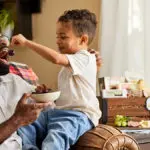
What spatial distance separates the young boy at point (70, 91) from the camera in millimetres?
1670

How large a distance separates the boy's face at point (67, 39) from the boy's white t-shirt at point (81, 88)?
0.19ft

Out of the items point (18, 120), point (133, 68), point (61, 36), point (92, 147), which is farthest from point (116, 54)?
point (18, 120)

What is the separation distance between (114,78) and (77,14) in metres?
0.60

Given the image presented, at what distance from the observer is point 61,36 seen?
1.89m

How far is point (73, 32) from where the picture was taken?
189 centimetres

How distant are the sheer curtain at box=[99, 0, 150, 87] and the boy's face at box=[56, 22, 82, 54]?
28.1 inches

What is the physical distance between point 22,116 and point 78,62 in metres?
0.43

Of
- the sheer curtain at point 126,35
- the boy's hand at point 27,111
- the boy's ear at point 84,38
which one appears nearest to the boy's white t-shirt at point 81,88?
the boy's ear at point 84,38

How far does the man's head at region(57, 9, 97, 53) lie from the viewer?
6.16 ft

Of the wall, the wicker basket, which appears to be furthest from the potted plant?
the wicker basket

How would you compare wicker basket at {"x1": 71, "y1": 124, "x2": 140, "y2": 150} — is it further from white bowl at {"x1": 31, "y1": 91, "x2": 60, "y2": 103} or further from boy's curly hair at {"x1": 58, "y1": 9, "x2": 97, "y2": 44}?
boy's curly hair at {"x1": 58, "y1": 9, "x2": 97, "y2": 44}

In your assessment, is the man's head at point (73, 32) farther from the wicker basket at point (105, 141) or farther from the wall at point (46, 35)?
the wall at point (46, 35)

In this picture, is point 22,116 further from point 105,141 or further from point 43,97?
point 105,141

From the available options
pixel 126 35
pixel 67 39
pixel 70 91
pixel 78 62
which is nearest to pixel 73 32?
pixel 67 39
